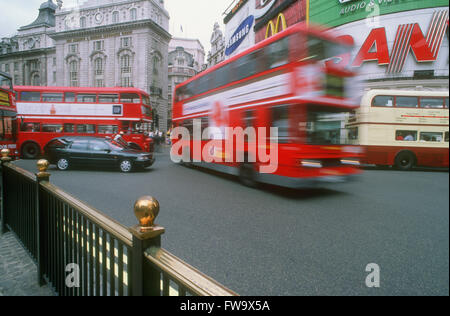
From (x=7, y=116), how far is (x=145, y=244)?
6.21 metres

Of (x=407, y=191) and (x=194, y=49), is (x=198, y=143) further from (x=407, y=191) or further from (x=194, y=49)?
(x=407, y=191)

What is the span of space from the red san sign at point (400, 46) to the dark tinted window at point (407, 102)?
0.08 metres

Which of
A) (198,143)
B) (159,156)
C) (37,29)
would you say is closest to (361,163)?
→ (198,143)

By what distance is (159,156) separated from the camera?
4.78m

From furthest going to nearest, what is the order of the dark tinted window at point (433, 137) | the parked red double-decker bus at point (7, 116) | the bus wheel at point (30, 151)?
the bus wheel at point (30, 151), the parked red double-decker bus at point (7, 116), the dark tinted window at point (433, 137)

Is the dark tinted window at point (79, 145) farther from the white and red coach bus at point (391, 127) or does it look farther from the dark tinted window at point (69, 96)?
the white and red coach bus at point (391, 127)

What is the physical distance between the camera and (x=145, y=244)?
2.66ft

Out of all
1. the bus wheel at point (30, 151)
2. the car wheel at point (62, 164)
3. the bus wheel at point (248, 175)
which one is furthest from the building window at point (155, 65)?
the bus wheel at point (30, 151)

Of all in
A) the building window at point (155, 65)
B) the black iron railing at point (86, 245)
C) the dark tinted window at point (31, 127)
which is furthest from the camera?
the dark tinted window at point (31, 127)

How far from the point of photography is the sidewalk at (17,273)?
1.66m

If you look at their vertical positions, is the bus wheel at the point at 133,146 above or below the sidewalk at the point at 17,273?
above

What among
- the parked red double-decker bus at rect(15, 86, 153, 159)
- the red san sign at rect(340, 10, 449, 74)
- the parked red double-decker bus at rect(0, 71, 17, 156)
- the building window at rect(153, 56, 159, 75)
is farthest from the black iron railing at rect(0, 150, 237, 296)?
the parked red double-decker bus at rect(15, 86, 153, 159)

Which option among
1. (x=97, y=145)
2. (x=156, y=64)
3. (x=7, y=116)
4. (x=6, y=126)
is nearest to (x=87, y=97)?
(x=7, y=116)
